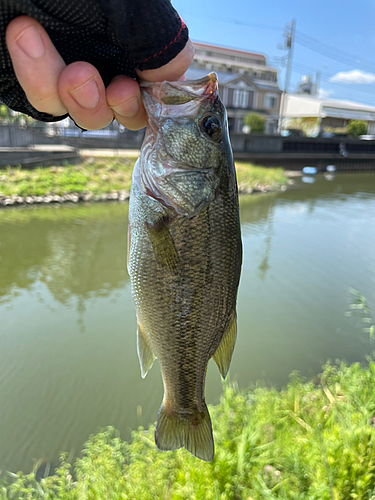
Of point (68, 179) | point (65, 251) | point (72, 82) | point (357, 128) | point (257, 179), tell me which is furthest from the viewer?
point (357, 128)

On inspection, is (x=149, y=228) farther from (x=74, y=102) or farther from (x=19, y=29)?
(x=19, y=29)

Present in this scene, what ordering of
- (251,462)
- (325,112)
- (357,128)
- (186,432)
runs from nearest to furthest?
(186,432) < (251,462) < (357,128) < (325,112)

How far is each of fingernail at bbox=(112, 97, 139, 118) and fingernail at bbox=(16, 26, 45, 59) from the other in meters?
0.35

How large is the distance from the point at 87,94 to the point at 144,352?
1.08 metres

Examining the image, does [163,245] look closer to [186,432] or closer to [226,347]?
[226,347]

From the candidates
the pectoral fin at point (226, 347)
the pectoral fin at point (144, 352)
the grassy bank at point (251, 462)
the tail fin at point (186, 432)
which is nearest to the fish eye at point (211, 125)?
the pectoral fin at point (226, 347)

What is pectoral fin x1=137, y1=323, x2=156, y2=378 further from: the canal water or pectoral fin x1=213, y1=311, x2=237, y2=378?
the canal water

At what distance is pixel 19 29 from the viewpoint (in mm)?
1081

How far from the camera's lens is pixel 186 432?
1556 millimetres

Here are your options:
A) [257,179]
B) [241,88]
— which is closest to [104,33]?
[257,179]

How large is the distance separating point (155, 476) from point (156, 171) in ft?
8.22

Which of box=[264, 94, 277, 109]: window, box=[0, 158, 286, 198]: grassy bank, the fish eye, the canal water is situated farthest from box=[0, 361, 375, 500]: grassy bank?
box=[264, 94, 277, 109]: window

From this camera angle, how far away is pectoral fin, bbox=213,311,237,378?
155 centimetres

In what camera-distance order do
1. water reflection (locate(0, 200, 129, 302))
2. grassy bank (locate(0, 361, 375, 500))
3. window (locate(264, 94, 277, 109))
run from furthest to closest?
window (locate(264, 94, 277, 109)) < water reflection (locate(0, 200, 129, 302)) < grassy bank (locate(0, 361, 375, 500))
